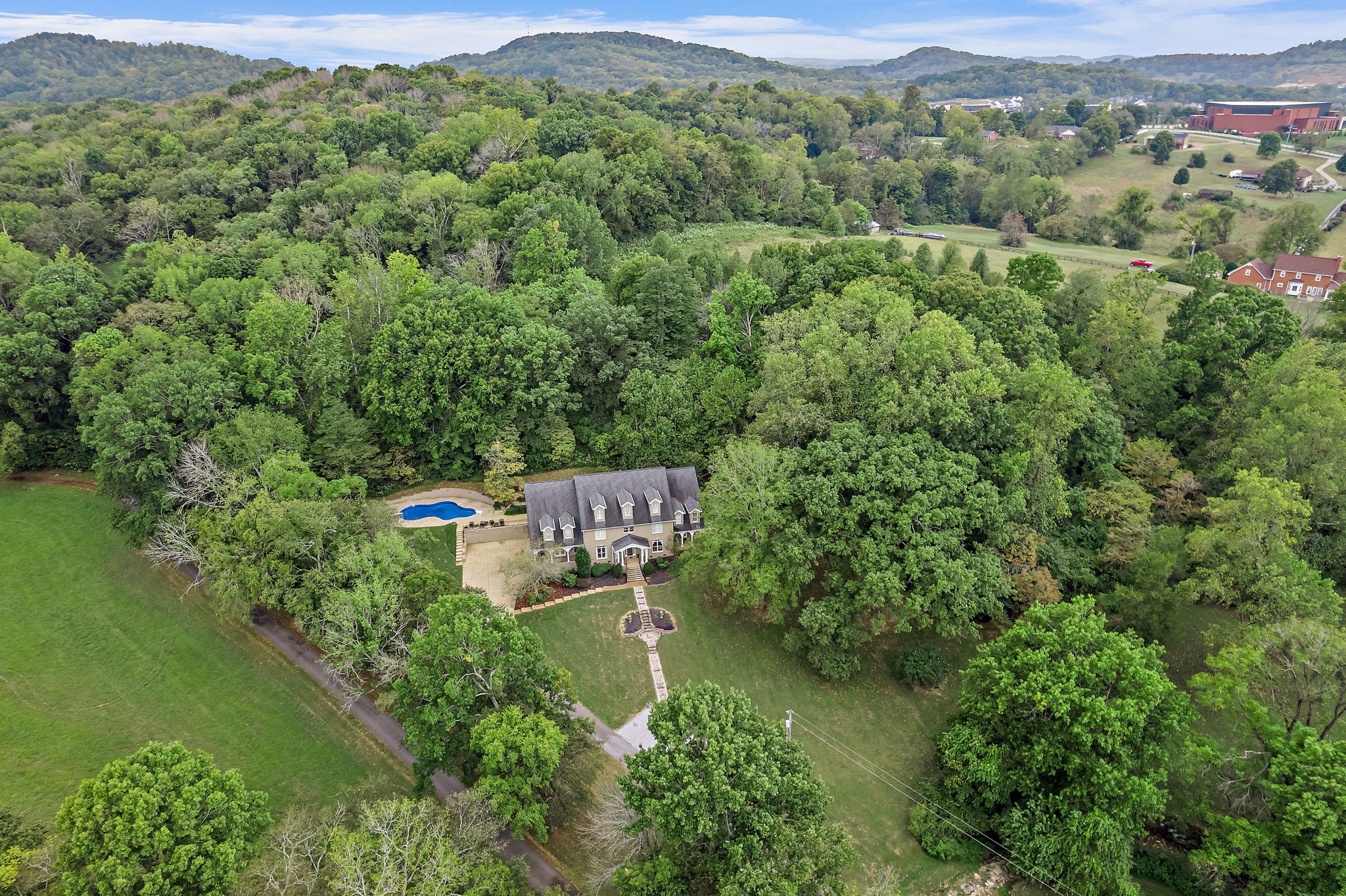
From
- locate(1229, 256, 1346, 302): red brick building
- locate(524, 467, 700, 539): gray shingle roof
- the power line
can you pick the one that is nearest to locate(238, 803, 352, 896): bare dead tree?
the power line

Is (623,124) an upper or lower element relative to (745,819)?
upper

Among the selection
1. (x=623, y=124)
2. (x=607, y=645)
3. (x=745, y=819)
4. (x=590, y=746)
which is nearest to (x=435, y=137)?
(x=623, y=124)

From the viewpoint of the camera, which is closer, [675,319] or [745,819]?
[745,819]

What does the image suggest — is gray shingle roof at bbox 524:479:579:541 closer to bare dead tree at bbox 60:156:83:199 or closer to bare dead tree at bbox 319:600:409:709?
bare dead tree at bbox 319:600:409:709

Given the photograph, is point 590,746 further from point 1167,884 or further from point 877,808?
point 1167,884

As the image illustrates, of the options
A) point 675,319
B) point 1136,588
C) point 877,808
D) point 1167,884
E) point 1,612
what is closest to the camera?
point 1167,884

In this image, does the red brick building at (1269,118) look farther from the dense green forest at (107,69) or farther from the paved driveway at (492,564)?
the dense green forest at (107,69)

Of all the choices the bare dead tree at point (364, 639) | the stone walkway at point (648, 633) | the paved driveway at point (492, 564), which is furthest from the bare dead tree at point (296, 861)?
the paved driveway at point (492, 564)
